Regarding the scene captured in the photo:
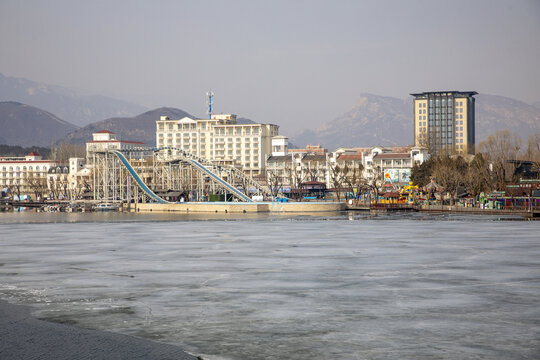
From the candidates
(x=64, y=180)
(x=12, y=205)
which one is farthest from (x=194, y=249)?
(x=64, y=180)

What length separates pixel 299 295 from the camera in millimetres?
19156

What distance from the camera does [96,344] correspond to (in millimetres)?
13867

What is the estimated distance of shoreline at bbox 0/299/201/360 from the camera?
13.1 metres

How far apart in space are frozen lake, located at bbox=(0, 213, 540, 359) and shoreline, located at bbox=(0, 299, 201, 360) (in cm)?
48

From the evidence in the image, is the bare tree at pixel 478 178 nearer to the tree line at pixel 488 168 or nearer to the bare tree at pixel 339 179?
the tree line at pixel 488 168

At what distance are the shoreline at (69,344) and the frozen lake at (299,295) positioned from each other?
0.48 metres

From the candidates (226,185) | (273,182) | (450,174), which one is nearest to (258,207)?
(226,185)

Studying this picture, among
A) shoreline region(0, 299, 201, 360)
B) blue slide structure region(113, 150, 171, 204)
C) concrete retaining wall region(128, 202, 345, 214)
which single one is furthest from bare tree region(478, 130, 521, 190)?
shoreline region(0, 299, 201, 360)

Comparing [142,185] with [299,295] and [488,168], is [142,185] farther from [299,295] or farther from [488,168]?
[299,295]

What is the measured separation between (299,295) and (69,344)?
23.9 feet

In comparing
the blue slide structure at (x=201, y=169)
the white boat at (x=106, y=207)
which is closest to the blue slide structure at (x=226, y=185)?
the blue slide structure at (x=201, y=169)

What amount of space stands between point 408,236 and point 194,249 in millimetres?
13856

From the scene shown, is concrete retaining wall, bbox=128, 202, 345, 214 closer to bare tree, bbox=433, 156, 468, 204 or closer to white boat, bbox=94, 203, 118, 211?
white boat, bbox=94, 203, 118, 211

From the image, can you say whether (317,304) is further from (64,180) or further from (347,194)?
(64,180)
